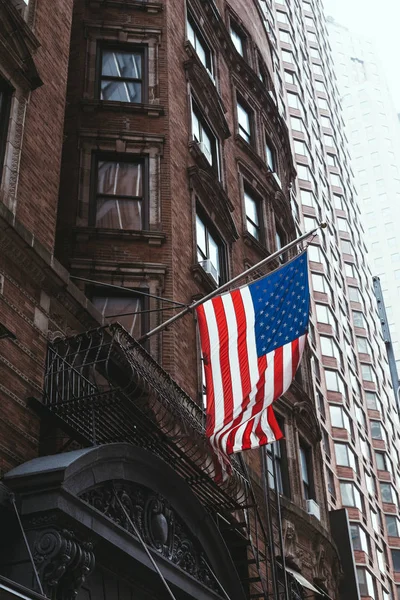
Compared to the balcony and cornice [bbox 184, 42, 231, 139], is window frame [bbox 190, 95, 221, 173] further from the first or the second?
the balcony

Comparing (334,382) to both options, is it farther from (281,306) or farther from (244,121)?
(281,306)

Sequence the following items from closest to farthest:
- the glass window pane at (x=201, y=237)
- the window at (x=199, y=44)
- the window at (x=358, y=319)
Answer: the glass window pane at (x=201, y=237) < the window at (x=199, y=44) < the window at (x=358, y=319)

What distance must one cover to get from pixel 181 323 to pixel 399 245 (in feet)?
335

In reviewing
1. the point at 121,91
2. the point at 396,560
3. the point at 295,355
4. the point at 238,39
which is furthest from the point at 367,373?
the point at 295,355

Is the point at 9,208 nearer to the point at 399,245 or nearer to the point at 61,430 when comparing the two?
the point at 61,430

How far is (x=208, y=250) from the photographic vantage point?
21.5 metres

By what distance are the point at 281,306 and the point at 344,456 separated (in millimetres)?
42567

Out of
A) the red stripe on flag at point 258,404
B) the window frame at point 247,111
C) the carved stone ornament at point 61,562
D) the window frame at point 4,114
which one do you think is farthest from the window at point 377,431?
the carved stone ornament at point 61,562

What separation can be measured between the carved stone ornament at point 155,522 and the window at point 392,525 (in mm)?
47998

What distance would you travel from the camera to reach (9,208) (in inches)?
517

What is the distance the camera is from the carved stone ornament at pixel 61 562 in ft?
33.7

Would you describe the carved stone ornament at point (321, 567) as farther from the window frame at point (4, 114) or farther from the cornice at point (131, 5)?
the cornice at point (131, 5)

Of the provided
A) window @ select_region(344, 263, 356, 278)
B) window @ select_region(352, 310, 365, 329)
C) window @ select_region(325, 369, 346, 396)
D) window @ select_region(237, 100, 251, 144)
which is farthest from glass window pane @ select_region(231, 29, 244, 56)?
window @ select_region(344, 263, 356, 278)

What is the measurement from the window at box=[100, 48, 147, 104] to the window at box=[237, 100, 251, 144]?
619cm
